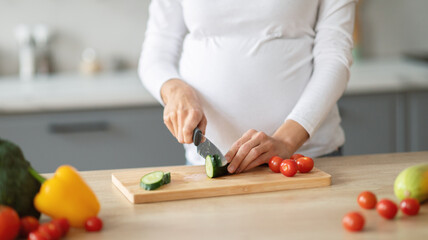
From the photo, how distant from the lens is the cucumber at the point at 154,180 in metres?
1.08

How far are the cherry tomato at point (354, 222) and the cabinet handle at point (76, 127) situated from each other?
5.02ft

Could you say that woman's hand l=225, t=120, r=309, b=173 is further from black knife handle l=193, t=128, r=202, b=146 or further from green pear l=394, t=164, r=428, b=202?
green pear l=394, t=164, r=428, b=202

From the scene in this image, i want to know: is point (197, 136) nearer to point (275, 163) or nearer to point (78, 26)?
point (275, 163)

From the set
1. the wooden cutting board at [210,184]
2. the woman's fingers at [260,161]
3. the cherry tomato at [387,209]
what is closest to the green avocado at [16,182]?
the wooden cutting board at [210,184]

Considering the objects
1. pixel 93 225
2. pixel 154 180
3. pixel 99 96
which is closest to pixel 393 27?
pixel 99 96

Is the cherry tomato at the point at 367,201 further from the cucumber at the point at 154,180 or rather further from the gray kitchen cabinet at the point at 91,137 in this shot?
the gray kitchen cabinet at the point at 91,137

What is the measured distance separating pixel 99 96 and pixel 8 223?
56.7 inches

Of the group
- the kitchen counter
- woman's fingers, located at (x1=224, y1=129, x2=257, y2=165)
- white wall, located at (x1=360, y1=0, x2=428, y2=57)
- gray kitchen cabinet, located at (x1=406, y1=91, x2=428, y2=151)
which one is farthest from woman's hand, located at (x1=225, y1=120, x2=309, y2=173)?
white wall, located at (x1=360, y1=0, x2=428, y2=57)

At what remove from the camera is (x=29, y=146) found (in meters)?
2.25

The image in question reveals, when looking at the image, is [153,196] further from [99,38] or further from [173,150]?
[99,38]

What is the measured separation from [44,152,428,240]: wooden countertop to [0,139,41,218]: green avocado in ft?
0.29

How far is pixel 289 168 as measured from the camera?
1142 millimetres

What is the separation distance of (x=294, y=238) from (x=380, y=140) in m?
1.65

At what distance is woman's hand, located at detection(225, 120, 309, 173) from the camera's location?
3.97 ft
